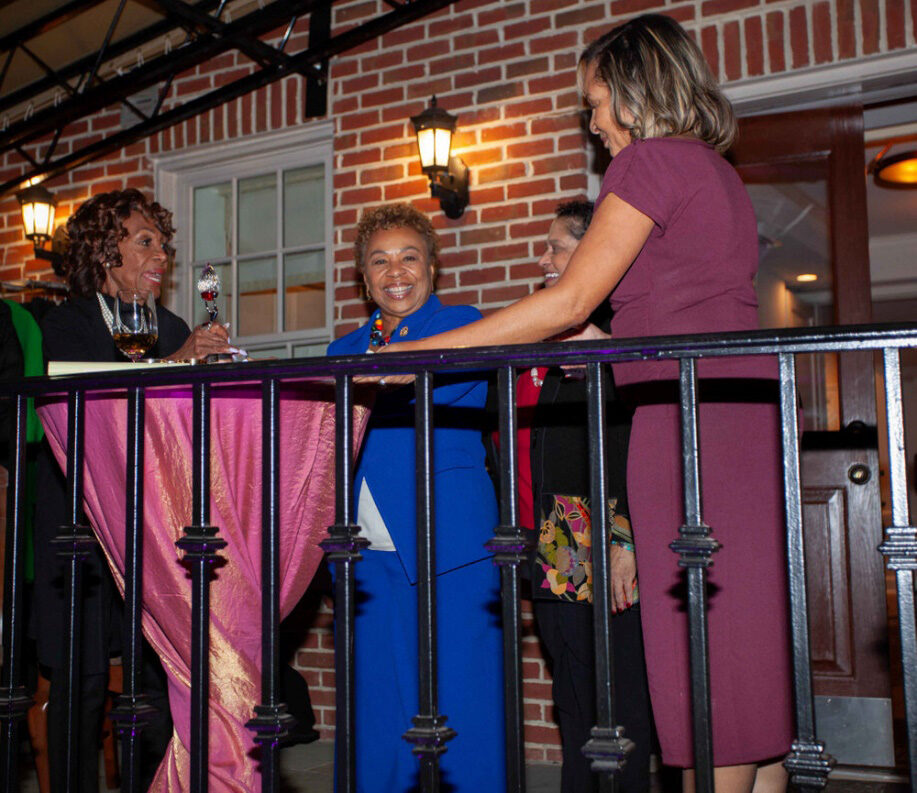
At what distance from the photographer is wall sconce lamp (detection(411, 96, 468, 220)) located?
3.91 m

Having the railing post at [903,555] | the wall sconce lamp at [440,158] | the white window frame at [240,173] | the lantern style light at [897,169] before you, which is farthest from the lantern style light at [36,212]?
the lantern style light at [897,169]

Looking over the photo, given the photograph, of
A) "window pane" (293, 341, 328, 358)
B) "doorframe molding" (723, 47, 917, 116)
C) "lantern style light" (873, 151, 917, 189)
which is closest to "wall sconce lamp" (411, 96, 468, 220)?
"window pane" (293, 341, 328, 358)

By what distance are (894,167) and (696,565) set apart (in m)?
6.03

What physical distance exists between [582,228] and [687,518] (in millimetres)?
1618

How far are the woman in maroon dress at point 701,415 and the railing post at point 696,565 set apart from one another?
0.24 metres

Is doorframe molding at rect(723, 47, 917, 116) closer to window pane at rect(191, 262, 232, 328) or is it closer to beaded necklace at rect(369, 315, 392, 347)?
beaded necklace at rect(369, 315, 392, 347)

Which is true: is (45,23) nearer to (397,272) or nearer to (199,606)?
(397,272)

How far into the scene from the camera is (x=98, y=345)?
2.58 m

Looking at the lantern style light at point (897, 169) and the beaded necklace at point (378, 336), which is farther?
the lantern style light at point (897, 169)

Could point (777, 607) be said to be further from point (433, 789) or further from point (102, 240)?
point (102, 240)

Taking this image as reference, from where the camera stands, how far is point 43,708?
3.09 m

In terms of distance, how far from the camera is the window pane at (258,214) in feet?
15.9

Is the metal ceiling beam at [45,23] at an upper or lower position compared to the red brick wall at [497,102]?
upper

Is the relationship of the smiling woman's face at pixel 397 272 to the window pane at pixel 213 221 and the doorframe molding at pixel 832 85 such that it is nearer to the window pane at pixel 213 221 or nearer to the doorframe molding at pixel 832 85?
the doorframe molding at pixel 832 85
